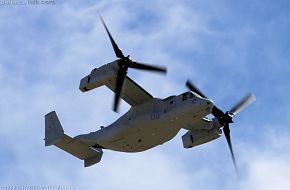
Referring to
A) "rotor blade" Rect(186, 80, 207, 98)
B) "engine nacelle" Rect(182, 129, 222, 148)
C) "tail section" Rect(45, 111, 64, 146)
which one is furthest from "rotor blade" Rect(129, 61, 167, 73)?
"engine nacelle" Rect(182, 129, 222, 148)

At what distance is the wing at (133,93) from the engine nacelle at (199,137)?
5.53 meters

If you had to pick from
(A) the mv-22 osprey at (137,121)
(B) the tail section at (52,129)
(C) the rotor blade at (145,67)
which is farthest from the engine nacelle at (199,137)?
(B) the tail section at (52,129)

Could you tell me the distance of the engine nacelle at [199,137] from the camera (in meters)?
51.4

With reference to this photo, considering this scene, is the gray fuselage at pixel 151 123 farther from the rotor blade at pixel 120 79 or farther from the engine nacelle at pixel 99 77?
the engine nacelle at pixel 99 77

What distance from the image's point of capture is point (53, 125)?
50219 millimetres

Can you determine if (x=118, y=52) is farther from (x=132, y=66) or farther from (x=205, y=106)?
(x=205, y=106)

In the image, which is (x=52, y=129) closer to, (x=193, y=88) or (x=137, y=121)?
(x=137, y=121)

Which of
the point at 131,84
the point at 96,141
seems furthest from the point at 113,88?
the point at 96,141

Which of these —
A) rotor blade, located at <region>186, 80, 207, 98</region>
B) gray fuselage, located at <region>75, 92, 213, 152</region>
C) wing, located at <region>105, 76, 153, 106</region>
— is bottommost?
gray fuselage, located at <region>75, 92, 213, 152</region>

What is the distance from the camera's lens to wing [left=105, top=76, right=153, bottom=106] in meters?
47.4

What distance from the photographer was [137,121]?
4688 cm

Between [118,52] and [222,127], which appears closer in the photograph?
[118,52]

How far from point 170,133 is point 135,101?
3469 millimetres

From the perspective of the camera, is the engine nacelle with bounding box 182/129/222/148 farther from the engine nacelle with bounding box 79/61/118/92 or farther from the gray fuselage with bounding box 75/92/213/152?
the engine nacelle with bounding box 79/61/118/92
